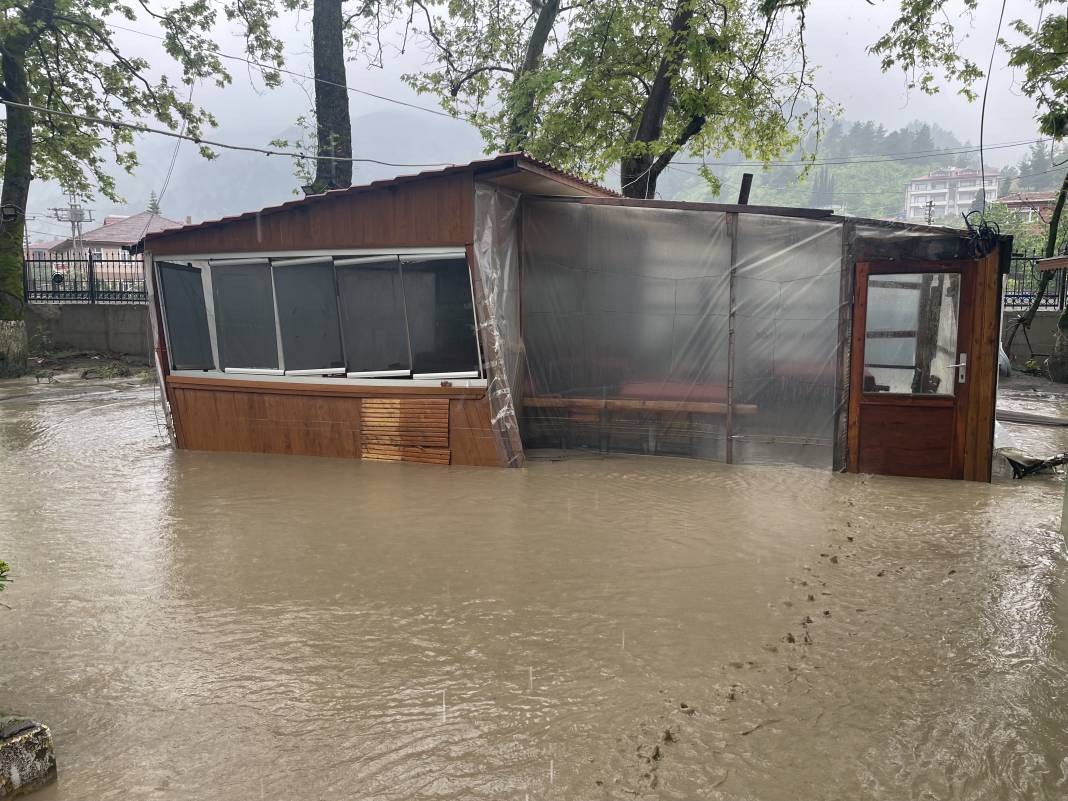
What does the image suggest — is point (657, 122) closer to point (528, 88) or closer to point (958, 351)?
point (528, 88)

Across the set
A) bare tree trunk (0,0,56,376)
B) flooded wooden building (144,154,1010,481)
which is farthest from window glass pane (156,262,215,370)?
bare tree trunk (0,0,56,376)

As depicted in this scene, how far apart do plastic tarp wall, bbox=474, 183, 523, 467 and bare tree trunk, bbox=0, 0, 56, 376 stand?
12979mm

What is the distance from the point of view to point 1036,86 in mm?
15258

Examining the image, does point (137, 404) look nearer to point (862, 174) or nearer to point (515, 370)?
point (515, 370)

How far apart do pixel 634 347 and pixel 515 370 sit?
1452mm

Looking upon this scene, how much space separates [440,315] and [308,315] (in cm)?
174

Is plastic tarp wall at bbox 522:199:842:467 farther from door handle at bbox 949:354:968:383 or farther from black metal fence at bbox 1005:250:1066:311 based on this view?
black metal fence at bbox 1005:250:1066:311

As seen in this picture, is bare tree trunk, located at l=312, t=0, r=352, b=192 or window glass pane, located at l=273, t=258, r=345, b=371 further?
bare tree trunk, located at l=312, t=0, r=352, b=192

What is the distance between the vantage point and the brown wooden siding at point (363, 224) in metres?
8.77

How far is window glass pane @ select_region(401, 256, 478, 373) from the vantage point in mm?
8930

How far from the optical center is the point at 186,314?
10.1 metres

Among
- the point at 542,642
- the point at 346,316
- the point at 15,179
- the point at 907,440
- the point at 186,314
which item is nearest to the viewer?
the point at 542,642

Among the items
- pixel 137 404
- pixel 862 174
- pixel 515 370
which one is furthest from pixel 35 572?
pixel 862 174

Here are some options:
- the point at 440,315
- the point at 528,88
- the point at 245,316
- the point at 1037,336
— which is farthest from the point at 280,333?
the point at 1037,336
